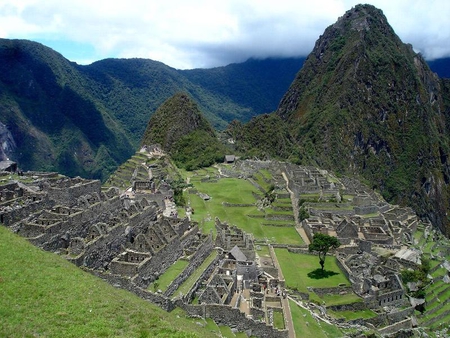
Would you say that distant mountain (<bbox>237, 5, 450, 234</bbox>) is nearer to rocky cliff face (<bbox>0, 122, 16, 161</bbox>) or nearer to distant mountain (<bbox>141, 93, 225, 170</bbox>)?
distant mountain (<bbox>141, 93, 225, 170</bbox>)

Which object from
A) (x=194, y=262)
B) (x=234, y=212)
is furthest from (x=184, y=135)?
(x=194, y=262)

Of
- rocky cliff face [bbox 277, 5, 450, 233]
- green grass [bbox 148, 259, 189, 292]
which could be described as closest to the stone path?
green grass [bbox 148, 259, 189, 292]

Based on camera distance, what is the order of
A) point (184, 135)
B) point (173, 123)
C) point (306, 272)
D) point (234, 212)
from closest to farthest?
point (306, 272) < point (234, 212) < point (184, 135) < point (173, 123)

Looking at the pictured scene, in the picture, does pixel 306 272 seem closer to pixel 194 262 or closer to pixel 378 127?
pixel 194 262

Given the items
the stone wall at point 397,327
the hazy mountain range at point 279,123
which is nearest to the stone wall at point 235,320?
the stone wall at point 397,327

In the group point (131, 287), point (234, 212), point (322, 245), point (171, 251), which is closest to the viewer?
point (131, 287)

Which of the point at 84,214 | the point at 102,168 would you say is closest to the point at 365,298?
the point at 84,214

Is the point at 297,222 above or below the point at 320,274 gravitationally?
above

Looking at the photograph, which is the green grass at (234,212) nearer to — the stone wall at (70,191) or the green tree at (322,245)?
the green tree at (322,245)
